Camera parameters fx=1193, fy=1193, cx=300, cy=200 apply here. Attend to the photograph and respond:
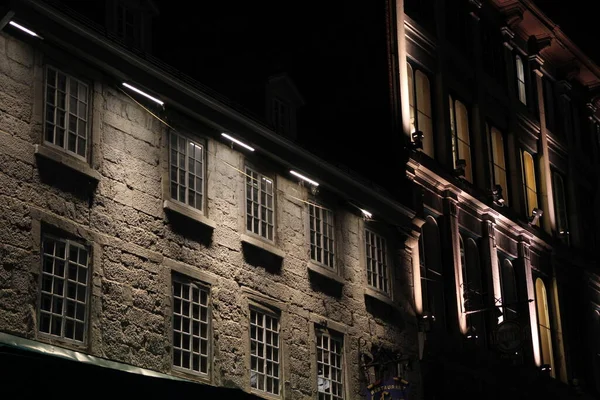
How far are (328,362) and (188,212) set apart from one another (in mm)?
4851

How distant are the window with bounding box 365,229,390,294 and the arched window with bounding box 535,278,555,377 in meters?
9.34

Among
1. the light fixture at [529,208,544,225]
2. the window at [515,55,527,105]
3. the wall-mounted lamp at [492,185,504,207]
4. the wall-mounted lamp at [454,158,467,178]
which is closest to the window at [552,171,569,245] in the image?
the light fixture at [529,208,544,225]

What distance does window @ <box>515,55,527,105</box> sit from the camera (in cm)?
3638

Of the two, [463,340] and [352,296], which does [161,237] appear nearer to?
[352,296]

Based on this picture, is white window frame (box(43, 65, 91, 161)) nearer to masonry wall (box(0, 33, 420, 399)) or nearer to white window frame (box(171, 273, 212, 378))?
masonry wall (box(0, 33, 420, 399))

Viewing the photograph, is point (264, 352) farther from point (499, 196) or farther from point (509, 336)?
point (499, 196)

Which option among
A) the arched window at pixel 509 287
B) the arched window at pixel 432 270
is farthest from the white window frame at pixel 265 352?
the arched window at pixel 509 287

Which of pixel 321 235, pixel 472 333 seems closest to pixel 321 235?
pixel 321 235

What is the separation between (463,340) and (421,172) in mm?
4223

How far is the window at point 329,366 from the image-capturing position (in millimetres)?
22594

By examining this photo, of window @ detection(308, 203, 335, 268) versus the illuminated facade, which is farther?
the illuminated facade

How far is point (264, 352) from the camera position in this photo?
2120 cm

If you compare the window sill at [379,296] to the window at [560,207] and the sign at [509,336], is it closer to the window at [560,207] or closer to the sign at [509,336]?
the sign at [509,336]

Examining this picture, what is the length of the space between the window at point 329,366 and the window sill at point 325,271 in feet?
3.56
